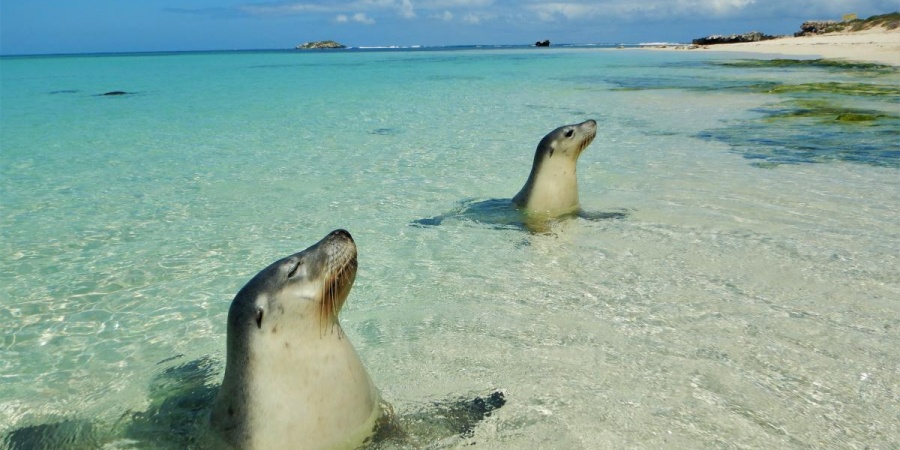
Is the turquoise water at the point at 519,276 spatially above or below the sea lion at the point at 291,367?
below

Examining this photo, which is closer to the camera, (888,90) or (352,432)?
(352,432)

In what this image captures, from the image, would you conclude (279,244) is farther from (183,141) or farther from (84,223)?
(183,141)

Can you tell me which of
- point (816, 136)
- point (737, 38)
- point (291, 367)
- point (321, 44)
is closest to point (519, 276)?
point (291, 367)

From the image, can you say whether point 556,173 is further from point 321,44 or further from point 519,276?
point 321,44

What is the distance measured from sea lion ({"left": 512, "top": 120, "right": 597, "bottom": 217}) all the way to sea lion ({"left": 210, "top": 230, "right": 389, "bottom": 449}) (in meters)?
4.34

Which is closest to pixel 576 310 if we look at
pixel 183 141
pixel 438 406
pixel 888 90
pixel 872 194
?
pixel 438 406

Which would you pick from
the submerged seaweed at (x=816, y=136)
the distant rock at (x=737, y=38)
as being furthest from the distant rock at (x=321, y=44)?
the submerged seaweed at (x=816, y=136)

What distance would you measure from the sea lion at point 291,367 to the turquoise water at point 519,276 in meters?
0.76

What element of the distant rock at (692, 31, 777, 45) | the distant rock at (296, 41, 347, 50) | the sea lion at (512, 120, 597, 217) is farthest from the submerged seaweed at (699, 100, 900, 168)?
the distant rock at (296, 41, 347, 50)

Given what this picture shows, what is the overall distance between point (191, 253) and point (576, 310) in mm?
3683

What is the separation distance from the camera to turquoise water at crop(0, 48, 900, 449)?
380 centimetres

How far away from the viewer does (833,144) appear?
11141mm

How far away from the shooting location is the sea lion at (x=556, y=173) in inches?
283

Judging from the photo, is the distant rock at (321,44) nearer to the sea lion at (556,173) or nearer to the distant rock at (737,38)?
the distant rock at (737,38)
